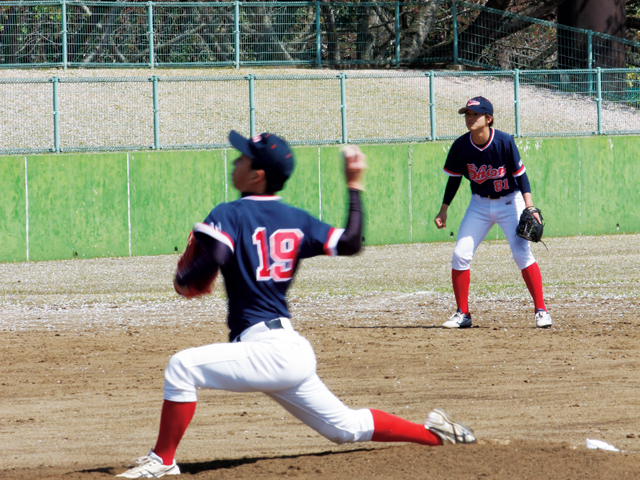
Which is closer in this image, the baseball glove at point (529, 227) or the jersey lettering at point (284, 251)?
the jersey lettering at point (284, 251)

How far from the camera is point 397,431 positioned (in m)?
4.04

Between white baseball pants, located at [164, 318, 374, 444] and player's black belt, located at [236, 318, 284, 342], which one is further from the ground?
Result: player's black belt, located at [236, 318, 284, 342]

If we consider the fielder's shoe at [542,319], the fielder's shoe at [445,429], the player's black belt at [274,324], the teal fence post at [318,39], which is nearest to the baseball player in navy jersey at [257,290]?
the player's black belt at [274,324]

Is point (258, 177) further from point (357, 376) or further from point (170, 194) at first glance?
point (170, 194)

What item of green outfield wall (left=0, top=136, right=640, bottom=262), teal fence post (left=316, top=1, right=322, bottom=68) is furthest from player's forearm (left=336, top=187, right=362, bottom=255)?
teal fence post (left=316, top=1, right=322, bottom=68)

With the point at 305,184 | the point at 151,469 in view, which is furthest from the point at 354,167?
the point at 305,184

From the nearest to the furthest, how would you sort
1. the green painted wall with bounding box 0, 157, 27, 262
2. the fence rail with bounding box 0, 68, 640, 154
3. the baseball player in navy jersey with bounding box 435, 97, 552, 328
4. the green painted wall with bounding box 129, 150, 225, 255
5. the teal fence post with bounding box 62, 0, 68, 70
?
the baseball player in navy jersey with bounding box 435, 97, 552, 328, the green painted wall with bounding box 0, 157, 27, 262, the green painted wall with bounding box 129, 150, 225, 255, the fence rail with bounding box 0, 68, 640, 154, the teal fence post with bounding box 62, 0, 68, 70

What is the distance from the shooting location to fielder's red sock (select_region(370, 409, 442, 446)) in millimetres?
3967

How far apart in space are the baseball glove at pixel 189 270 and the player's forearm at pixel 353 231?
0.55 m

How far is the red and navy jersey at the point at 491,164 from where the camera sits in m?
7.86

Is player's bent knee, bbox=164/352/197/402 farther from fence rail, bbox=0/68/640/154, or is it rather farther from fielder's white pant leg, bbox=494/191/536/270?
fence rail, bbox=0/68/640/154

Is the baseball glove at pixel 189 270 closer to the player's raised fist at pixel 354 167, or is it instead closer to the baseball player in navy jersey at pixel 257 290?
the baseball player in navy jersey at pixel 257 290

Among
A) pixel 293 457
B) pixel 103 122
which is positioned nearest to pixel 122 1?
pixel 103 122

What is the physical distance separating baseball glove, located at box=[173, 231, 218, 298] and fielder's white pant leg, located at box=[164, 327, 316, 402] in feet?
0.85
